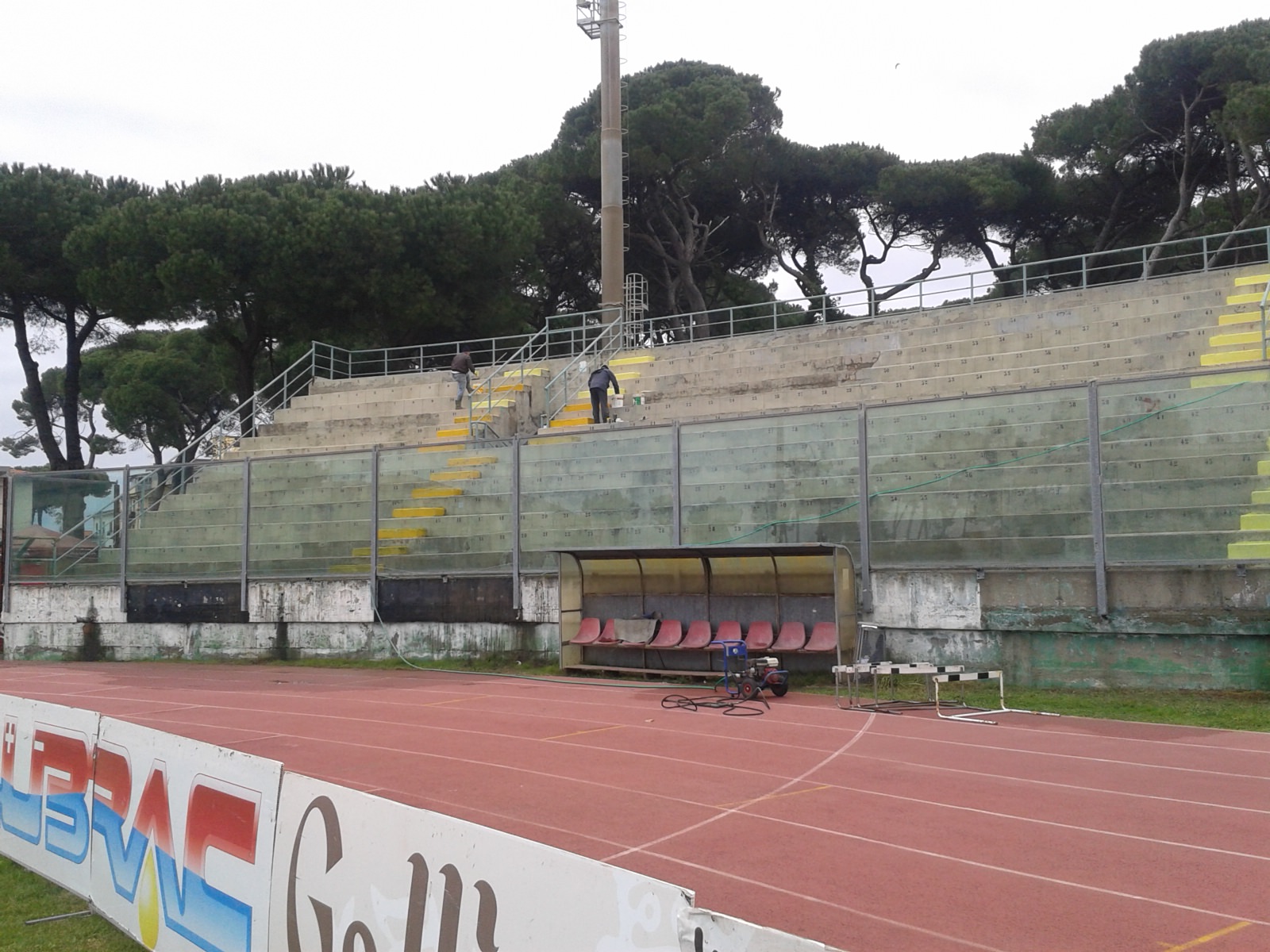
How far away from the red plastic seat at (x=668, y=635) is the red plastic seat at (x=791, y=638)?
1457 millimetres

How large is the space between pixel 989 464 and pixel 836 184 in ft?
114

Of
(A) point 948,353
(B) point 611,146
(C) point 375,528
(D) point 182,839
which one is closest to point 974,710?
(D) point 182,839

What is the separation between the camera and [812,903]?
538cm

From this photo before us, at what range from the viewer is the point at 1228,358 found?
53.3 ft

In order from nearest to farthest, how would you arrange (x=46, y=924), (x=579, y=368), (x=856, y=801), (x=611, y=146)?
1. (x=46, y=924)
2. (x=856, y=801)
3. (x=579, y=368)
4. (x=611, y=146)

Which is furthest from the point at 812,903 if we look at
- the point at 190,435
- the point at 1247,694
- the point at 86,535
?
the point at 190,435

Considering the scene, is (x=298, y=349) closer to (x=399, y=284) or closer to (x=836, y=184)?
(x=399, y=284)

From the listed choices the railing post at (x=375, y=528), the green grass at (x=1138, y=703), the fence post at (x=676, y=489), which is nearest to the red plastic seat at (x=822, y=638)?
the green grass at (x=1138, y=703)

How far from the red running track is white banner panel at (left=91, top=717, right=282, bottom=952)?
2148 mm

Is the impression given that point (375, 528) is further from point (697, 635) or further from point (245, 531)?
point (697, 635)

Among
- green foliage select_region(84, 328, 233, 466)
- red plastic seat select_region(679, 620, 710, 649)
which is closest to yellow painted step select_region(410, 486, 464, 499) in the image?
red plastic seat select_region(679, 620, 710, 649)

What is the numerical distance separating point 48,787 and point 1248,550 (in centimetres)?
1183

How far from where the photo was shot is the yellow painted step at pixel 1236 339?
16281 millimetres

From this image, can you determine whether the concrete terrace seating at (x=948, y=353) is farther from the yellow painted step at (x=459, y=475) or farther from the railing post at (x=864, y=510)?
the yellow painted step at (x=459, y=475)
